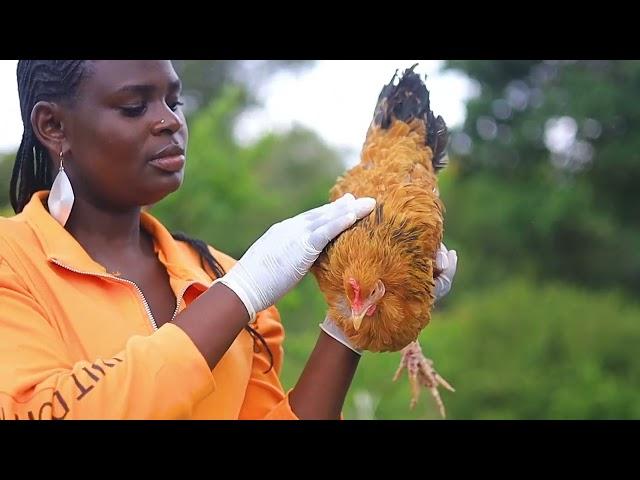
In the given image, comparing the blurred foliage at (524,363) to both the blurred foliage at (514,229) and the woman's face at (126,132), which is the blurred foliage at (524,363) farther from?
the woman's face at (126,132)

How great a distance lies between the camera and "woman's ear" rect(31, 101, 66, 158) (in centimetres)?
164

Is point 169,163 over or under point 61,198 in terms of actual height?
over

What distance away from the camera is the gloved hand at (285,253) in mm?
1555

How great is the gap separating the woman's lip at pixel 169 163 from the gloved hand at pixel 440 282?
1.61 ft

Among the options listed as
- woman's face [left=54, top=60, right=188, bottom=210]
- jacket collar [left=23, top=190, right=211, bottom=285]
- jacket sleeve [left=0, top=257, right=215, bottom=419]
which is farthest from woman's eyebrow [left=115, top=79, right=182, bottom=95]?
jacket sleeve [left=0, top=257, right=215, bottom=419]

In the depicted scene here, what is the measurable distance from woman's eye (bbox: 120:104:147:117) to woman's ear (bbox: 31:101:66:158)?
0.50ft

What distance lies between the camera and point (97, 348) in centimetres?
153

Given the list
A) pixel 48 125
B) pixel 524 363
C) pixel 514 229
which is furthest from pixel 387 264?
pixel 514 229

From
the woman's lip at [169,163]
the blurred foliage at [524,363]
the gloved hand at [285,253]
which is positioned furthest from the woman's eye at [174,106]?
the blurred foliage at [524,363]

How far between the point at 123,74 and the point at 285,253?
0.49m

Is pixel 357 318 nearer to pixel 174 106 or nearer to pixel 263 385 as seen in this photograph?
pixel 263 385

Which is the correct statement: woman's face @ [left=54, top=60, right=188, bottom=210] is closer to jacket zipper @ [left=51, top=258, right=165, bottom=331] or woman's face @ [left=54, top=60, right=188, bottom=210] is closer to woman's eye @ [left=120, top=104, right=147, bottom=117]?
woman's eye @ [left=120, top=104, right=147, bottom=117]

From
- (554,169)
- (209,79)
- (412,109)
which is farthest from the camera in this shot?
(209,79)
